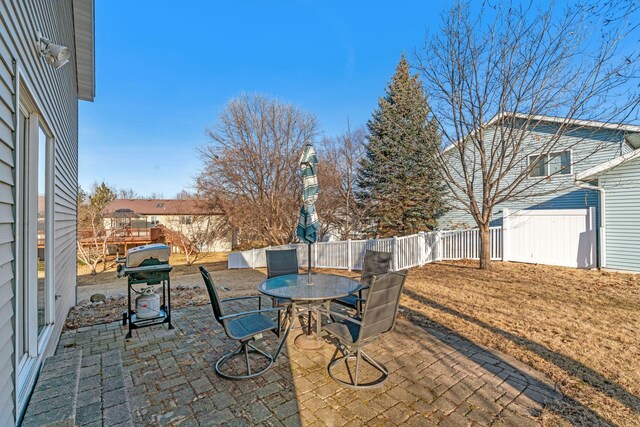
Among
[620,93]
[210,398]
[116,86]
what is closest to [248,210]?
[116,86]

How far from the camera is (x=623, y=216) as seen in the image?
827 centimetres

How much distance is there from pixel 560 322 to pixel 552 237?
5848mm

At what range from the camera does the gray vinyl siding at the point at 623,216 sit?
8086 mm

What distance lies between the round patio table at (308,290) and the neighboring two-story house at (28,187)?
Result: 2.06 metres

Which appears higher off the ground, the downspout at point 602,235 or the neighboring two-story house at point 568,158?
the neighboring two-story house at point 568,158

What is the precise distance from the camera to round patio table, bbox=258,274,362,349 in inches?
130

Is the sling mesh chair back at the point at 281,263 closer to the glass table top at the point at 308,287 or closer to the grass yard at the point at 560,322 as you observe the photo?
the glass table top at the point at 308,287

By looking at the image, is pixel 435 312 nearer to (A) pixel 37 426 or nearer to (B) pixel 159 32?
(A) pixel 37 426

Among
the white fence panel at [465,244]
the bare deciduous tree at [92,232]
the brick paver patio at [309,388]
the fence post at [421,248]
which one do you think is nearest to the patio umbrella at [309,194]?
the brick paver patio at [309,388]

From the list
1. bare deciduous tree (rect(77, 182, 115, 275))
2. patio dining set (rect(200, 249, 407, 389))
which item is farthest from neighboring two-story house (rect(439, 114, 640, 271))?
bare deciduous tree (rect(77, 182, 115, 275))

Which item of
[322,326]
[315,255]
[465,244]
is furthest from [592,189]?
[322,326]

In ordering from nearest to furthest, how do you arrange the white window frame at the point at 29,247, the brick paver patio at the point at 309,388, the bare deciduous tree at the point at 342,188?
1. the white window frame at the point at 29,247
2. the brick paver patio at the point at 309,388
3. the bare deciduous tree at the point at 342,188

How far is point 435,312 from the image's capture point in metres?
5.04

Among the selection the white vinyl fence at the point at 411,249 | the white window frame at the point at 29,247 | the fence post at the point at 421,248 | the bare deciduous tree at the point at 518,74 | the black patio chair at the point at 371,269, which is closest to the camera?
the white window frame at the point at 29,247
